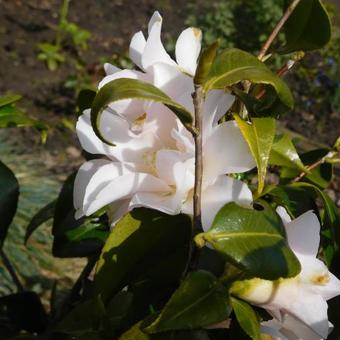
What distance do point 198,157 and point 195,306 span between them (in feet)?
0.51

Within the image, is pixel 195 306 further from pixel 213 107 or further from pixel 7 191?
pixel 7 191

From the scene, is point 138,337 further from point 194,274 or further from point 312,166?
point 312,166

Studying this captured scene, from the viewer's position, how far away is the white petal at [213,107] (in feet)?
2.31

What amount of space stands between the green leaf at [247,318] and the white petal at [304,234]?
8 cm

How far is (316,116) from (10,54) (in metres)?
1.90

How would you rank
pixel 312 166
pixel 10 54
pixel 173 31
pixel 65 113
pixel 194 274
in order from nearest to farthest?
pixel 194 274
pixel 312 166
pixel 65 113
pixel 10 54
pixel 173 31

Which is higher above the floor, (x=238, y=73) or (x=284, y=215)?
(x=238, y=73)

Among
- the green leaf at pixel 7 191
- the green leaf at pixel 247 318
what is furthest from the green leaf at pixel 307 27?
the green leaf at pixel 7 191

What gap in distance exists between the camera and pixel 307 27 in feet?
2.65

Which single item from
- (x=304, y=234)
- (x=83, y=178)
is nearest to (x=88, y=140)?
(x=83, y=178)

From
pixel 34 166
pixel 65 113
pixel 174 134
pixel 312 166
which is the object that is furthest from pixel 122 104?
pixel 65 113

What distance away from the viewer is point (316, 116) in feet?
13.7

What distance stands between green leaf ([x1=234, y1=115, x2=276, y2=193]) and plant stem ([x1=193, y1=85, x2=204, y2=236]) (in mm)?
56

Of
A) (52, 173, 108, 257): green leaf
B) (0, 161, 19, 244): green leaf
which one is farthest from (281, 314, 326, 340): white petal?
(0, 161, 19, 244): green leaf
